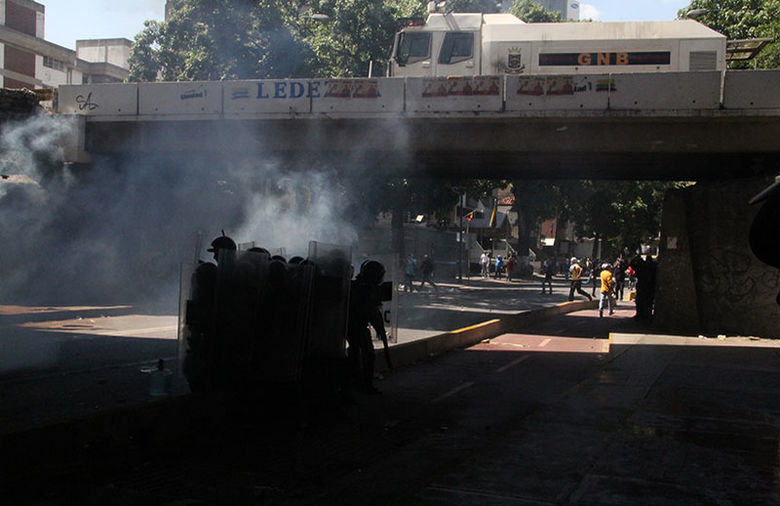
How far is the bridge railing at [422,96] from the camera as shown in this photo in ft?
48.6

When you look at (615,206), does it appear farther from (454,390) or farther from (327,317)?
(327,317)

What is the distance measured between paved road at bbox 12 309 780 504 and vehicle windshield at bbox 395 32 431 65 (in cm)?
1151

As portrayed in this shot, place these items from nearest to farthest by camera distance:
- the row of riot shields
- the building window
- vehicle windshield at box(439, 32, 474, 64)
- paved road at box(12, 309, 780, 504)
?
paved road at box(12, 309, 780, 504)
the row of riot shields
vehicle windshield at box(439, 32, 474, 64)
the building window

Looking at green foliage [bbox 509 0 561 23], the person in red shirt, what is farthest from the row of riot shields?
green foliage [bbox 509 0 561 23]

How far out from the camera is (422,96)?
1628cm

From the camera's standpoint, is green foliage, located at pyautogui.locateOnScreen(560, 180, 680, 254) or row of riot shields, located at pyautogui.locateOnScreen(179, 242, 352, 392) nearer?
row of riot shields, located at pyautogui.locateOnScreen(179, 242, 352, 392)

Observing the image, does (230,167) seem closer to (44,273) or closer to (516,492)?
(44,273)

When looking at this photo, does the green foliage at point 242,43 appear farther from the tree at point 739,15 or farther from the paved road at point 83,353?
the tree at point 739,15

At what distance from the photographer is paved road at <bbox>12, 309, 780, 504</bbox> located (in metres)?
4.84

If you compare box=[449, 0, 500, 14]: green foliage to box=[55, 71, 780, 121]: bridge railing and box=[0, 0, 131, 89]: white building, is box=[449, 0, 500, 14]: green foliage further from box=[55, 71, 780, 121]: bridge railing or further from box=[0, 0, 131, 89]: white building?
box=[0, 0, 131, 89]: white building

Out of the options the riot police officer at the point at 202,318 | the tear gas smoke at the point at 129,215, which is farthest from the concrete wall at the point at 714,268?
the riot police officer at the point at 202,318

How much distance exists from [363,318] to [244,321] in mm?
1668

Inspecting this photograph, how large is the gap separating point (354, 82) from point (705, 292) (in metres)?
9.05

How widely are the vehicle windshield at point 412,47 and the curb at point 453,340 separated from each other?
7.40 meters
